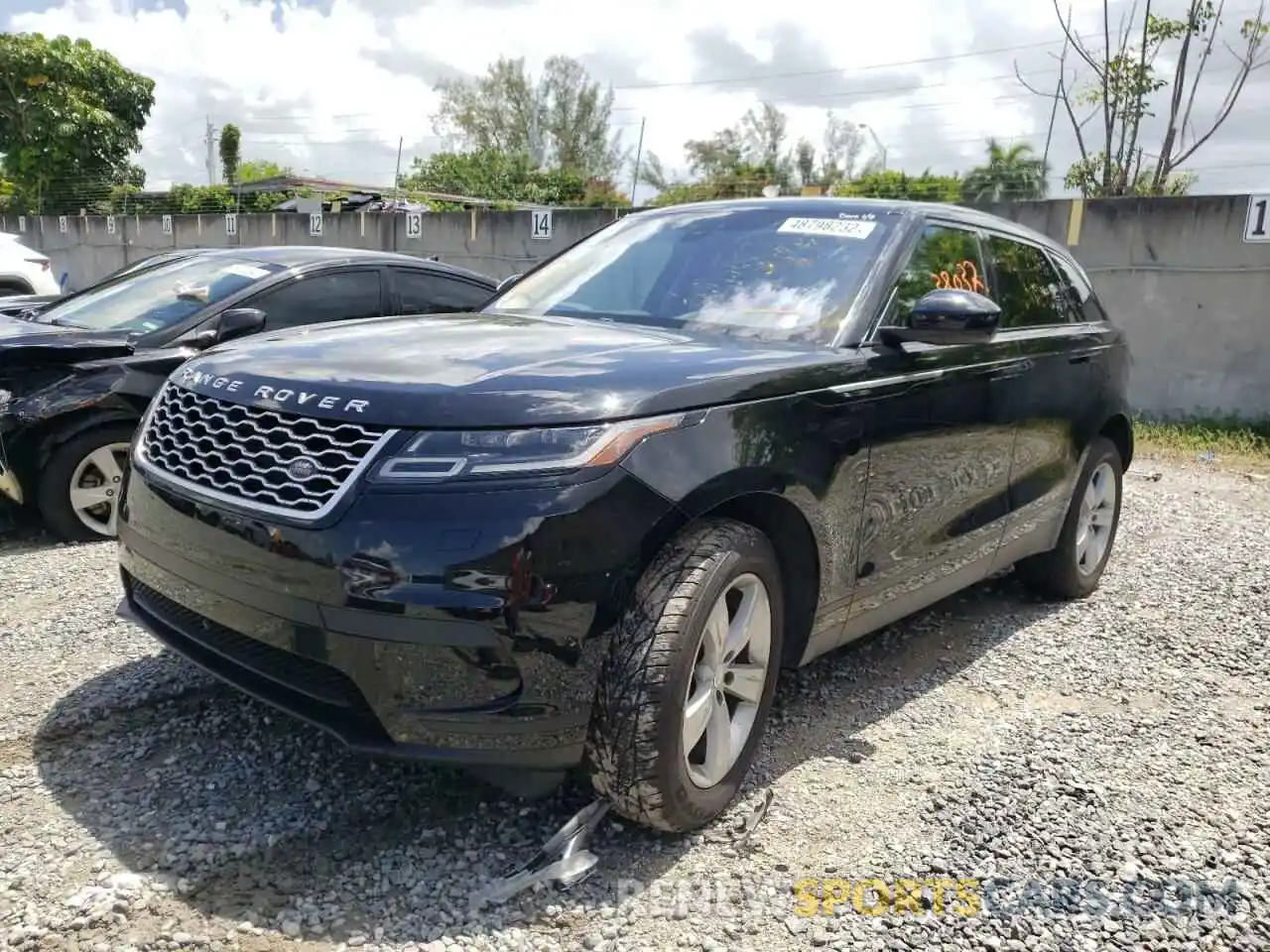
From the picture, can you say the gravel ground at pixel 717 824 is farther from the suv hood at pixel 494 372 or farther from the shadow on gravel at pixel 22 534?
the suv hood at pixel 494 372

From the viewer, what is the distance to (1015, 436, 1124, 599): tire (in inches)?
183

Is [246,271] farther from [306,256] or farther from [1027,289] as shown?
[1027,289]

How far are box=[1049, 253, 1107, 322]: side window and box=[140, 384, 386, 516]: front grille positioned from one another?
11.4 feet

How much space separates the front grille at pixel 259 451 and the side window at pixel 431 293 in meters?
3.34

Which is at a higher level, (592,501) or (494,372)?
(494,372)

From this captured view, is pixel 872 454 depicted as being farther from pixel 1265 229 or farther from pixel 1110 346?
pixel 1265 229

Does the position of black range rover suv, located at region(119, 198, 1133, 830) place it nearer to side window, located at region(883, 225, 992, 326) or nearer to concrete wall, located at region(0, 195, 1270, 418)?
side window, located at region(883, 225, 992, 326)

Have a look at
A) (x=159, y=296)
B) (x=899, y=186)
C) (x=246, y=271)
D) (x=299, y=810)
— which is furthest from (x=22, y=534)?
(x=899, y=186)

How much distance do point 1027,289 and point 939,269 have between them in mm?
827

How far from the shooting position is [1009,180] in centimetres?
1769

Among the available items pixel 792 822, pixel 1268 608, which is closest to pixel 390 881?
pixel 792 822

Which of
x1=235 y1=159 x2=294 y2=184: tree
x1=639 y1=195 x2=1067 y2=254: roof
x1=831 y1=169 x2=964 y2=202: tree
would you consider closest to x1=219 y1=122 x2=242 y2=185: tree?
x1=235 y1=159 x2=294 y2=184: tree

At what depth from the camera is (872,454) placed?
3125 millimetres

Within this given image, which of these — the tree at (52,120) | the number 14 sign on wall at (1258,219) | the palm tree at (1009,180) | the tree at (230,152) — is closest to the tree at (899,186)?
the palm tree at (1009,180)
